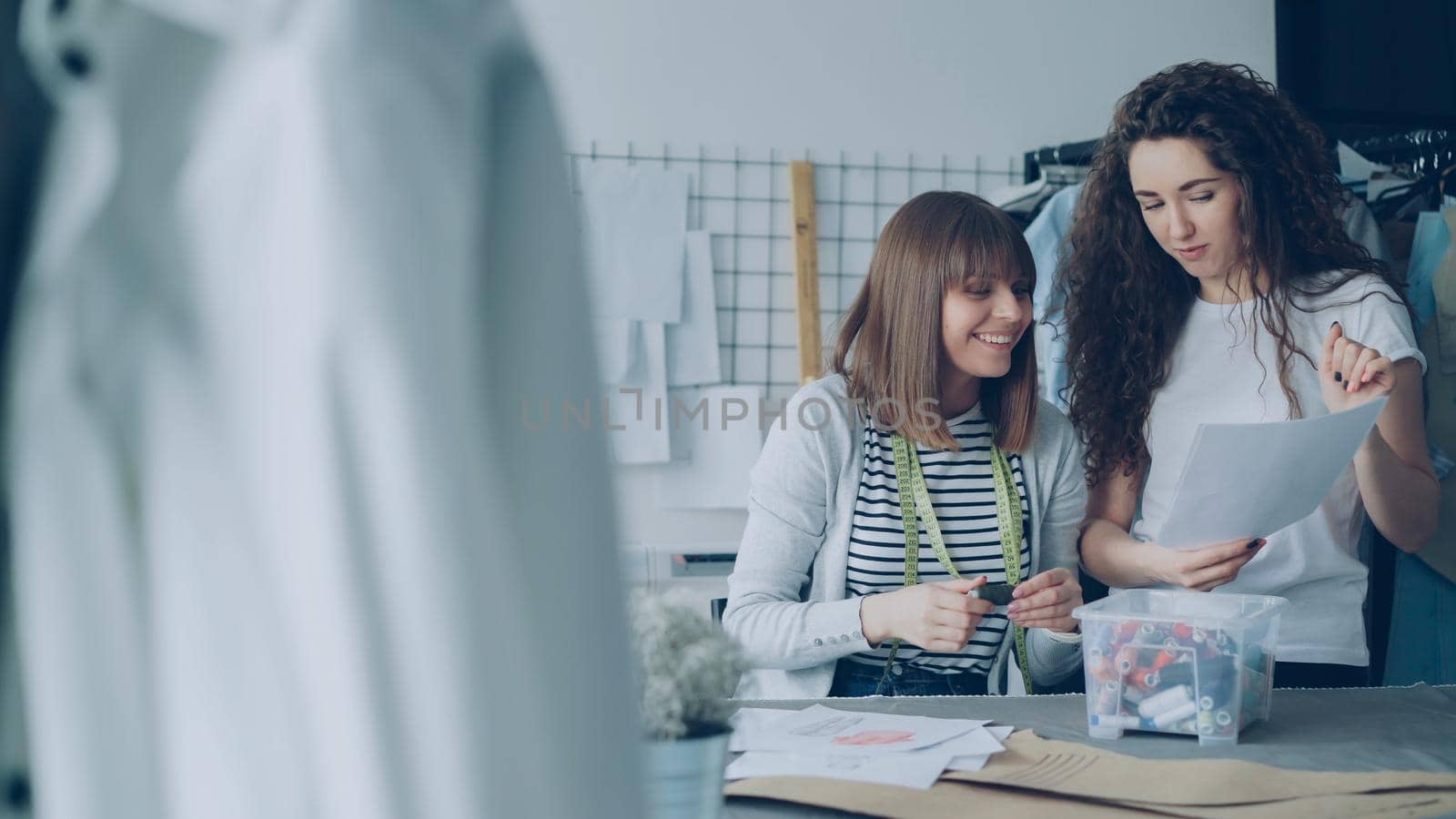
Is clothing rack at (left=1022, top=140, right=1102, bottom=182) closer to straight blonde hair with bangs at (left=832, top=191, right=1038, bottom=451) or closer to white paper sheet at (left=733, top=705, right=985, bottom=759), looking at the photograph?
straight blonde hair with bangs at (left=832, top=191, right=1038, bottom=451)

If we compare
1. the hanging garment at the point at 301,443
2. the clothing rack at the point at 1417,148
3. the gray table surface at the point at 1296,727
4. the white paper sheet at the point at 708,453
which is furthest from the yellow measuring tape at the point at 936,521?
the hanging garment at the point at 301,443

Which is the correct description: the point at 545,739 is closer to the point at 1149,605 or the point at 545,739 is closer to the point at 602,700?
the point at 602,700

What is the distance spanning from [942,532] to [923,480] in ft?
0.26

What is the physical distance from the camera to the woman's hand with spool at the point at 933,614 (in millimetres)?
1418

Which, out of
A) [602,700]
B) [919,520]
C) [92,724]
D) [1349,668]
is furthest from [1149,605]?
[92,724]

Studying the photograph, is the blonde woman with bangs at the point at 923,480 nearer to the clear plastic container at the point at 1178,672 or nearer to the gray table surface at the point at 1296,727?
the gray table surface at the point at 1296,727

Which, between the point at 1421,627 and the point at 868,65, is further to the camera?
the point at 868,65

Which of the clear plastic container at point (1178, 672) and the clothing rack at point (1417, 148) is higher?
the clothing rack at point (1417, 148)

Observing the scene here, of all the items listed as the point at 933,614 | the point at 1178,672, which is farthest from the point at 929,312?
the point at 1178,672

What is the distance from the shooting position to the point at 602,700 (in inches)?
16.4

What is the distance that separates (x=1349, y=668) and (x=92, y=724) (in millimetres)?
1725

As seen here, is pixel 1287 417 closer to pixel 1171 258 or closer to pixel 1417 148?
pixel 1171 258

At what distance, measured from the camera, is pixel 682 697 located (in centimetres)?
86

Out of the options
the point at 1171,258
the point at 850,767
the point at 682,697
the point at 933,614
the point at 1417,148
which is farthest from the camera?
the point at 1417,148
